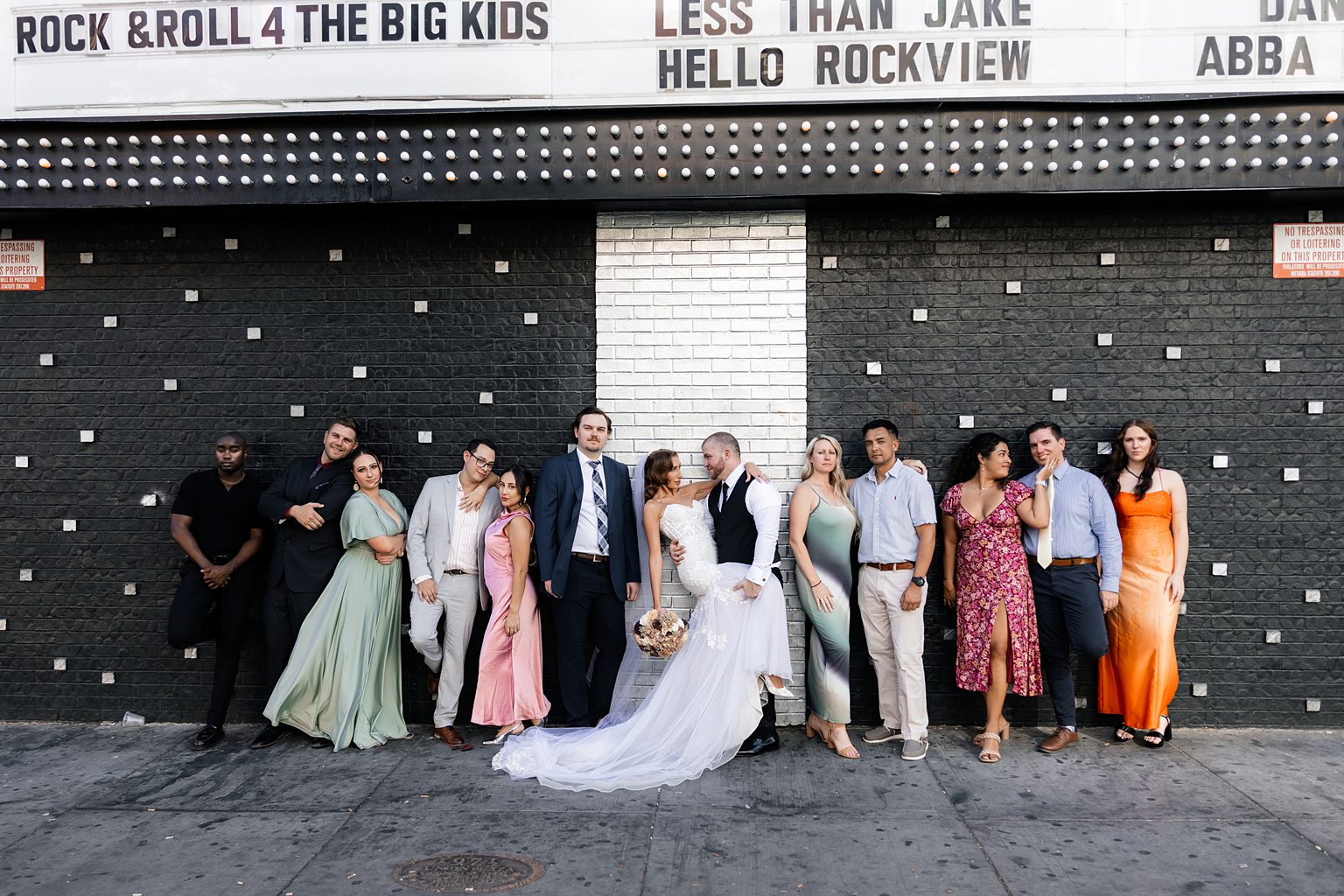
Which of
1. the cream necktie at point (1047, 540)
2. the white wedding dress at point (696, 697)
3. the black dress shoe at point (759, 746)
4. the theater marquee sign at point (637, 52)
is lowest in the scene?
the black dress shoe at point (759, 746)

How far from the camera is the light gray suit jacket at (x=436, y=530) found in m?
6.57

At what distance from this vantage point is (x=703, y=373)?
6.89 m

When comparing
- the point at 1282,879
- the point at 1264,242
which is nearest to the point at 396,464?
the point at 1282,879

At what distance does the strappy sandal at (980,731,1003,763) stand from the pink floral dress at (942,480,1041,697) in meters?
0.31

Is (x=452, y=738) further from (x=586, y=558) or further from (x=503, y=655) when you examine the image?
(x=586, y=558)

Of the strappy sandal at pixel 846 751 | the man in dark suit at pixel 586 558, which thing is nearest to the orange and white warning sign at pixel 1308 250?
the strappy sandal at pixel 846 751

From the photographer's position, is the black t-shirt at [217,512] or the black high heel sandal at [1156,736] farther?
the black t-shirt at [217,512]

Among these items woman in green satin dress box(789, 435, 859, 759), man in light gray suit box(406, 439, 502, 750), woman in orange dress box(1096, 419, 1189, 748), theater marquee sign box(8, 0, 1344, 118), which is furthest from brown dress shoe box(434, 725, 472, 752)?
woman in orange dress box(1096, 419, 1189, 748)

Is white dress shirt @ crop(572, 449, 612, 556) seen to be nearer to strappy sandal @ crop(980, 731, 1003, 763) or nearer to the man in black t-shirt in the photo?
the man in black t-shirt

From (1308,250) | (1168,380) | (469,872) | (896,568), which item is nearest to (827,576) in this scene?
(896,568)

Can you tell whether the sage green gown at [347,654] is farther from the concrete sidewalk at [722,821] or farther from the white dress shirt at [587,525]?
the white dress shirt at [587,525]

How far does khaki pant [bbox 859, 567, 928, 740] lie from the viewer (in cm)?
635

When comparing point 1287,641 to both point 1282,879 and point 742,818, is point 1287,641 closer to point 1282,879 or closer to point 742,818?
point 1282,879

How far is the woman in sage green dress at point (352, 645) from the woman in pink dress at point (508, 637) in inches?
28.0
